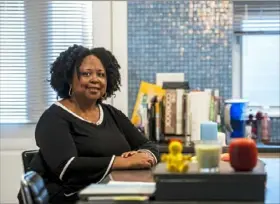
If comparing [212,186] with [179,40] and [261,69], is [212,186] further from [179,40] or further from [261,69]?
[261,69]

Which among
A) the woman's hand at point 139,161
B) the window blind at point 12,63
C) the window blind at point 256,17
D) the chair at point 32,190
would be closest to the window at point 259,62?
the window blind at point 256,17

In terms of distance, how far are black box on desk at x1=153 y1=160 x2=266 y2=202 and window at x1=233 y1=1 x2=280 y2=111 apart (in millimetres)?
2772

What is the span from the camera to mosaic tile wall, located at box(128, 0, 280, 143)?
4.06m

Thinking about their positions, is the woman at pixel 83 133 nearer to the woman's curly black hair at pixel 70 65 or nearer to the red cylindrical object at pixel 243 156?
the woman's curly black hair at pixel 70 65

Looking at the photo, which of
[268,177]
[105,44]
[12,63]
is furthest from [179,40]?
[268,177]

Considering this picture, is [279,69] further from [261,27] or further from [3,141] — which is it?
[3,141]

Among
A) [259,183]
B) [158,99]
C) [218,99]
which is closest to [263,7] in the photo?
[218,99]

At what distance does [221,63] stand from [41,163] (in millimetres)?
2008

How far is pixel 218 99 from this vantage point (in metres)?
3.82

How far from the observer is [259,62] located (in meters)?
4.36

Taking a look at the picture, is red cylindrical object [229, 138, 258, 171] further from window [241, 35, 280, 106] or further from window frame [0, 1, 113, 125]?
window [241, 35, 280, 106]

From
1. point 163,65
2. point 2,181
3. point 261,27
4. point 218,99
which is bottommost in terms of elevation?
point 2,181

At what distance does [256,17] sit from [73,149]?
92.4 inches

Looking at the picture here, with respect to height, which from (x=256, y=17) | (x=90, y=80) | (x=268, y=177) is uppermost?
(x=256, y=17)
